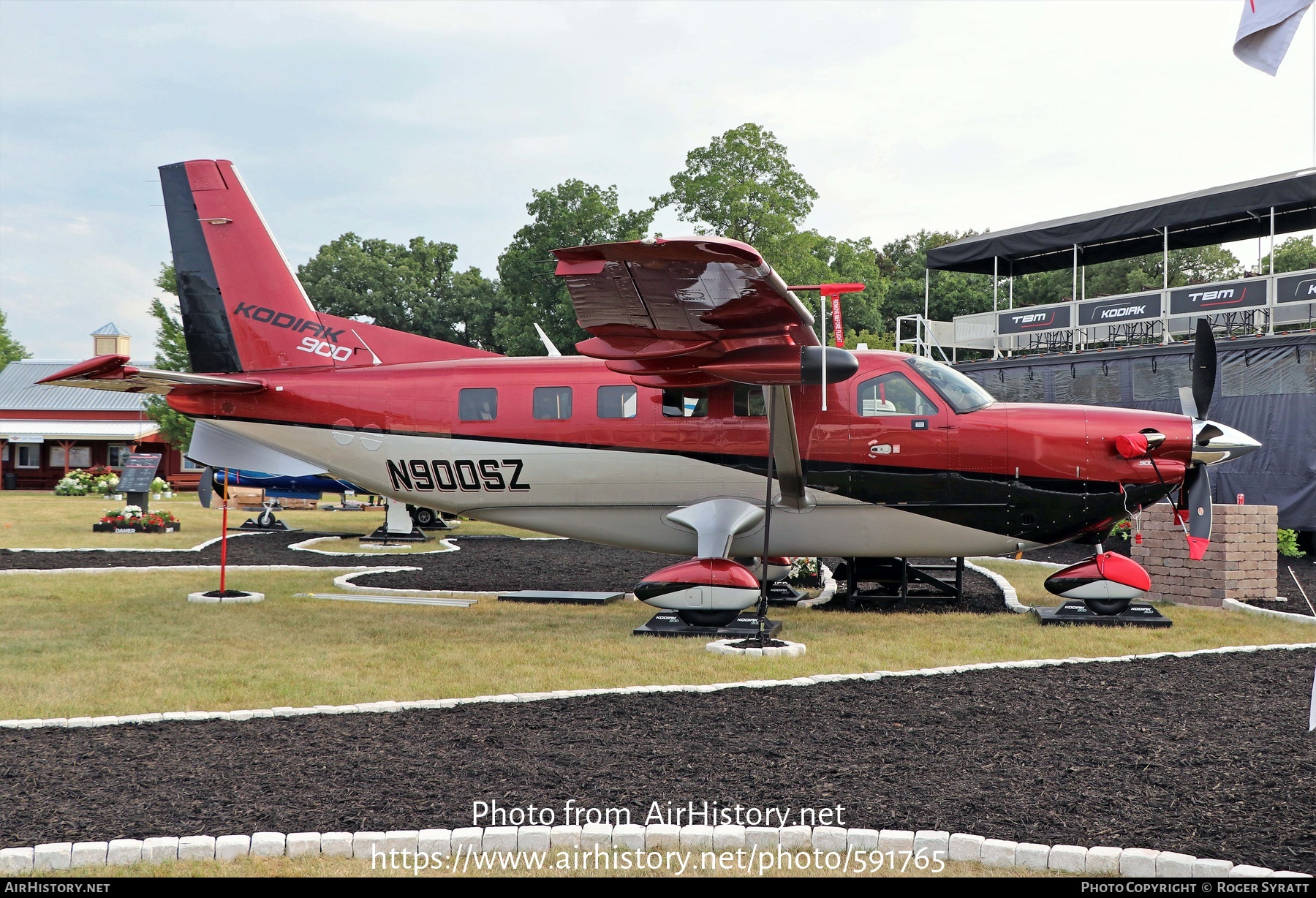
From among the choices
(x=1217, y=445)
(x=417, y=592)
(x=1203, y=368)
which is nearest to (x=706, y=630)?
(x=417, y=592)

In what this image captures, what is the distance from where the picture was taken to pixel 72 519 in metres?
27.7

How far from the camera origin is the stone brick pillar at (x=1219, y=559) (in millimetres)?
11562

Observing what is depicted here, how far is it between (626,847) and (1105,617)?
7980 millimetres

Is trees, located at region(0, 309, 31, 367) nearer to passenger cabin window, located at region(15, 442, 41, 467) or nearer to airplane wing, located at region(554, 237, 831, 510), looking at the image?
passenger cabin window, located at region(15, 442, 41, 467)

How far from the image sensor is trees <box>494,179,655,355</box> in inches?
1586

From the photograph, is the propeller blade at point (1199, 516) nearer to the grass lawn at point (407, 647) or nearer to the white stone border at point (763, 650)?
the grass lawn at point (407, 647)

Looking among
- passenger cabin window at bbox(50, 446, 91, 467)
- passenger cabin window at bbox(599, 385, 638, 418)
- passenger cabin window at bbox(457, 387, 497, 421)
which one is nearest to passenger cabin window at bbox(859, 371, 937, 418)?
passenger cabin window at bbox(599, 385, 638, 418)

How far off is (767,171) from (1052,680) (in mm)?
33520

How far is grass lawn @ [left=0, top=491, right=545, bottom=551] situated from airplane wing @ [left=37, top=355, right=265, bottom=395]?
8556 millimetres

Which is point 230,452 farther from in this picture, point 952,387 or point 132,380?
point 952,387

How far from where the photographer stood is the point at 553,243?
1592 inches
